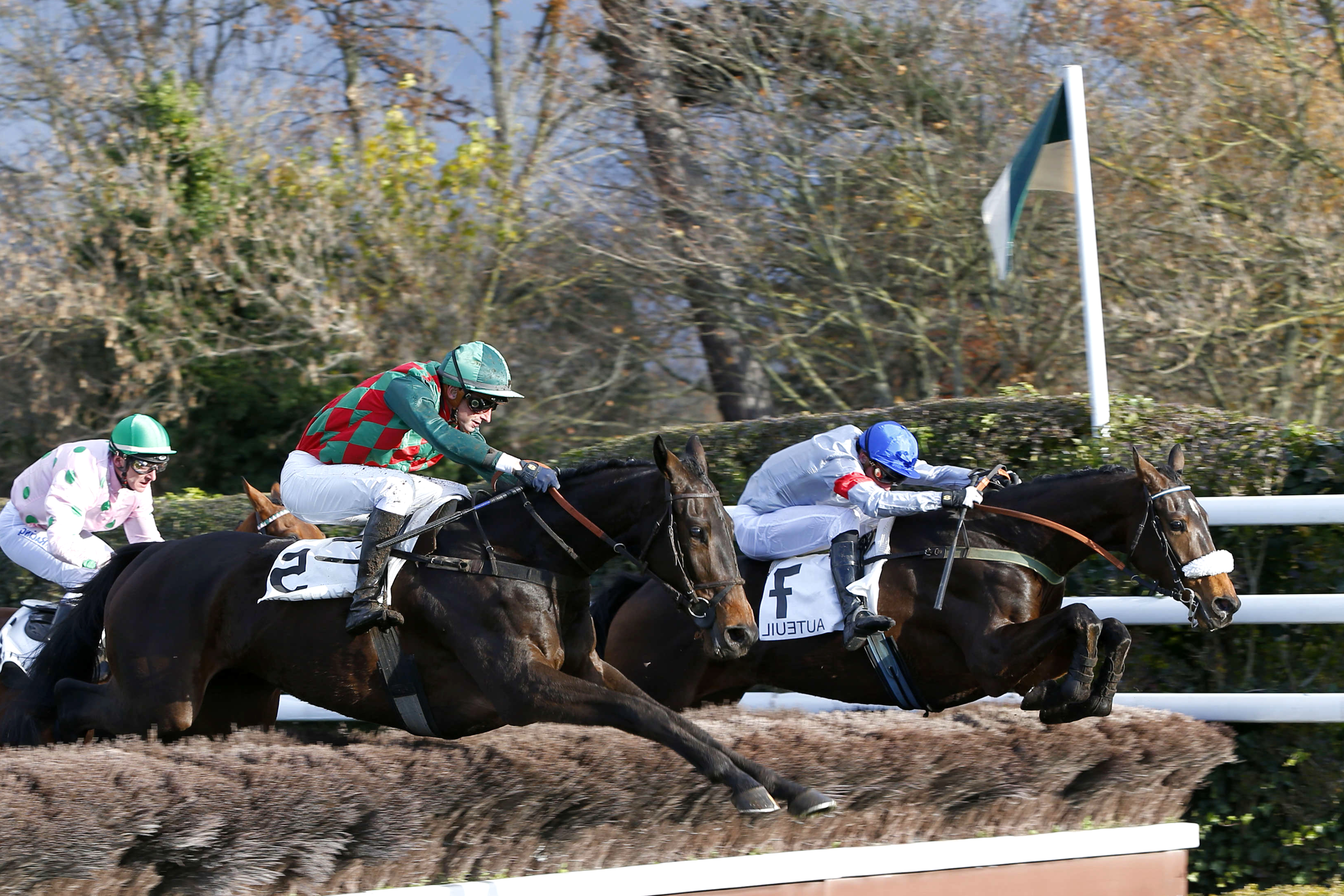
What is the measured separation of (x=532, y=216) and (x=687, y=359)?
1.98 metres

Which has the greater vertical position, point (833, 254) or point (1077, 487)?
point (833, 254)

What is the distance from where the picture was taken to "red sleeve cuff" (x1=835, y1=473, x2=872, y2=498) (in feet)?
18.3

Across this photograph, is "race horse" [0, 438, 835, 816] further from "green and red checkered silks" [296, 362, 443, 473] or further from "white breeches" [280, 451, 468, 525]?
"green and red checkered silks" [296, 362, 443, 473]

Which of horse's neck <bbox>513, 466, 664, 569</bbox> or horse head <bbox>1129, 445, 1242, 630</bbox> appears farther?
horse head <bbox>1129, 445, 1242, 630</bbox>

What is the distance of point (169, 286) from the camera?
1249 centimetres

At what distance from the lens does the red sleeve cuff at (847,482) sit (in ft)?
18.3

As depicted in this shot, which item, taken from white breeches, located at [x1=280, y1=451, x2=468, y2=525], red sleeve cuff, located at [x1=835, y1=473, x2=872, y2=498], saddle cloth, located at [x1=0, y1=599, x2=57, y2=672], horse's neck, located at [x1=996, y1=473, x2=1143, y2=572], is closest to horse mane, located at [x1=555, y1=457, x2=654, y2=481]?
white breeches, located at [x1=280, y1=451, x2=468, y2=525]

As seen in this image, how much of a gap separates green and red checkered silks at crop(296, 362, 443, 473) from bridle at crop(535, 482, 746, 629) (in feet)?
1.77

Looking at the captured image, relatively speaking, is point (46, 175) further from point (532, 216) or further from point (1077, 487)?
point (1077, 487)

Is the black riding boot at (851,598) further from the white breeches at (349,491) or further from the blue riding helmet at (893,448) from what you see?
the white breeches at (349,491)

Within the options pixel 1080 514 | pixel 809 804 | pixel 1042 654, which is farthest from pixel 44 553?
pixel 1080 514

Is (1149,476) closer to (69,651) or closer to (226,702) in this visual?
(226,702)

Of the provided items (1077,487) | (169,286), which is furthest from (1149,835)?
(169,286)

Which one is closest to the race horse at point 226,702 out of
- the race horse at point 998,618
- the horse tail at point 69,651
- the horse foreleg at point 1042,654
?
the horse tail at point 69,651
